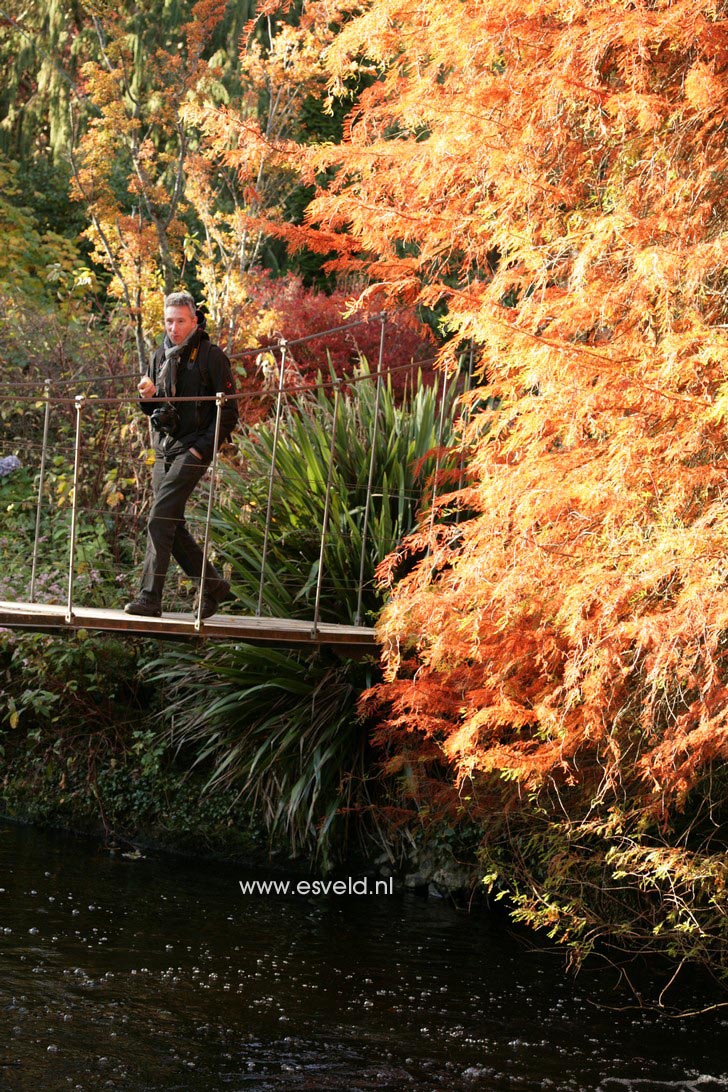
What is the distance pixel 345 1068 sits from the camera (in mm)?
4461

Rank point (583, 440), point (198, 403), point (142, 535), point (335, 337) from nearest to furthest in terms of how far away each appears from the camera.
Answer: point (583, 440) → point (198, 403) → point (142, 535) → point (335, 337)

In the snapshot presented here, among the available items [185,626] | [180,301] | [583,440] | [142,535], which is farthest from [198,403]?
[142,535]

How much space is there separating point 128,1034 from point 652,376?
2976 mm

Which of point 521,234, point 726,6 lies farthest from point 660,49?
point 521,234

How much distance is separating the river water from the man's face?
8.71 feet

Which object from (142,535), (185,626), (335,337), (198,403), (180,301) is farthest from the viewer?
(335,337)

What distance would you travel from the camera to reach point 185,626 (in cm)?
545

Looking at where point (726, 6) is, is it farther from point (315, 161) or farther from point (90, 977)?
point (90, 977)

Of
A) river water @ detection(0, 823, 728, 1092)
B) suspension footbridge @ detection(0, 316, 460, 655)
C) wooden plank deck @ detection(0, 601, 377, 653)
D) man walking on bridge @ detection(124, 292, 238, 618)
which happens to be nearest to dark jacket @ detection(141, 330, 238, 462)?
man walking on bridge @ detection(124, 292, 238, 618)

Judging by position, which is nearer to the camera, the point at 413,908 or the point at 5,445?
the point at 413,908

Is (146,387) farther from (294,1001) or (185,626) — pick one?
(294,1001)

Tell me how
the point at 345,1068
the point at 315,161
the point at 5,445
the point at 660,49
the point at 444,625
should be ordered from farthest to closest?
the point at 5,445
the point at 315,161
the point at 444,625
the point at 660,49
the point at 345,1068

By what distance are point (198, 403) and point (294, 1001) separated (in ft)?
8.30

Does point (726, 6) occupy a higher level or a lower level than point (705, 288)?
higher
